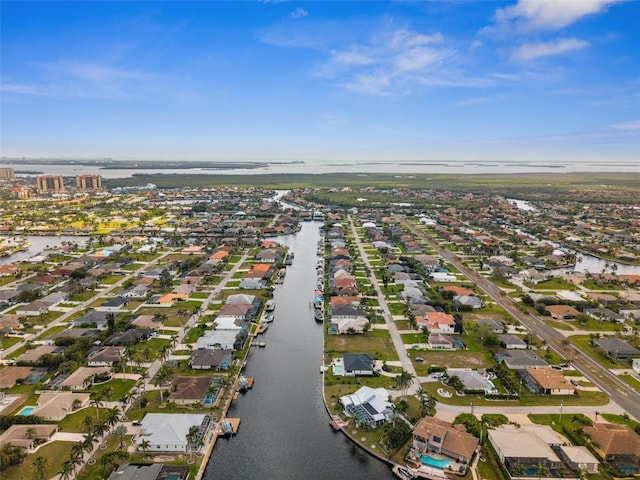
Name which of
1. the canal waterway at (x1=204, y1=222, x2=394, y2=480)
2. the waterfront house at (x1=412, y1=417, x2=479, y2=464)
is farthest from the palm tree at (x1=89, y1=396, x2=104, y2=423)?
the waterfront house at (x1=412, y1=417, x2=479, y2=464)

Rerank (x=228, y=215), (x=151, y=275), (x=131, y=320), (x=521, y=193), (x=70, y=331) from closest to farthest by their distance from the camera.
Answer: (x=70, y=331), (x=131, y=320), (x=151, y=275), (x=228, y=215), (x=521, y=193)

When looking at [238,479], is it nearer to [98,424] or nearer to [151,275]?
[98,424]

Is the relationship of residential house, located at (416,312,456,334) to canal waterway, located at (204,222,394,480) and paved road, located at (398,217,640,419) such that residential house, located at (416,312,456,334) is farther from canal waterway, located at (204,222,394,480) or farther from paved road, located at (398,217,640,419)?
canal waterway, located at (204,222,394,480)

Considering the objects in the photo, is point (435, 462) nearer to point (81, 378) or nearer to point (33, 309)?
point (81, 378)

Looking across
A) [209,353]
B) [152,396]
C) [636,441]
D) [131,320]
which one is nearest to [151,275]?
[131,320]

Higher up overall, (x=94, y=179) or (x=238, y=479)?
(x=94, y=179)

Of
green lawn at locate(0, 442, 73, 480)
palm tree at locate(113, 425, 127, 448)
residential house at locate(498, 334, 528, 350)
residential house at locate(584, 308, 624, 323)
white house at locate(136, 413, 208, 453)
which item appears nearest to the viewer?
green lawn at locate(0, 442, 73, 480)

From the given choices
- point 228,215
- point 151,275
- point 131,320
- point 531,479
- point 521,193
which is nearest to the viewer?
point 531,479

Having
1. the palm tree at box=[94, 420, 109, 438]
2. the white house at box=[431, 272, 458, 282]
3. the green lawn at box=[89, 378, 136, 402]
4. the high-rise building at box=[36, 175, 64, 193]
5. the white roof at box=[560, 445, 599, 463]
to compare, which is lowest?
the green lawn at box=[89, 378, 136, 402]
